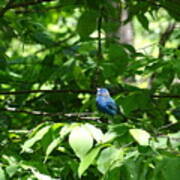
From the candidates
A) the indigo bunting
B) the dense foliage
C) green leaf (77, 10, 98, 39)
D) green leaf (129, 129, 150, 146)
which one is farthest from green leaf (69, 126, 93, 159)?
the indigo bunting

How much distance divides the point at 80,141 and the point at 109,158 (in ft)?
0.27

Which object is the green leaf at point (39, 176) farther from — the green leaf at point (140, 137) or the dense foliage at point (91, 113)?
the green leaf at point (140, 137)

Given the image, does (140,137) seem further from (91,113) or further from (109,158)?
(91,113)

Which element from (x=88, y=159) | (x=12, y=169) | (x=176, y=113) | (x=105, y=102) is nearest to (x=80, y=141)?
(x=88, y=159)

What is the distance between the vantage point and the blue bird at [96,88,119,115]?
4.19ft

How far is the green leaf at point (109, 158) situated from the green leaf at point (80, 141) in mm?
41

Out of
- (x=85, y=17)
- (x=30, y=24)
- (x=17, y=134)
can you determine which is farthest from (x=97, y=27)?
(x=17, y=134)

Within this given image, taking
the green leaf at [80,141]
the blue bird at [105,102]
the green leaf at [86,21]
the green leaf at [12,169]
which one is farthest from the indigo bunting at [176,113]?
the green leaf at [12,169]

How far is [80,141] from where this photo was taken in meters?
0.95

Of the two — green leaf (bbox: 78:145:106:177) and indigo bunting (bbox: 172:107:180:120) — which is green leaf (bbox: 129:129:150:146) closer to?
green leaf (bbox: 78:145:106:177)

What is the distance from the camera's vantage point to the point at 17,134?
4.36 ft

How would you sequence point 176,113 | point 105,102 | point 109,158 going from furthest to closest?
point 176,113
point 105,102
point 109,158

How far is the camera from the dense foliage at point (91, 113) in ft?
3.02

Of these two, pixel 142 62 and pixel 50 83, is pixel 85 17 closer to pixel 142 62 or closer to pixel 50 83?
pixel 142 62
